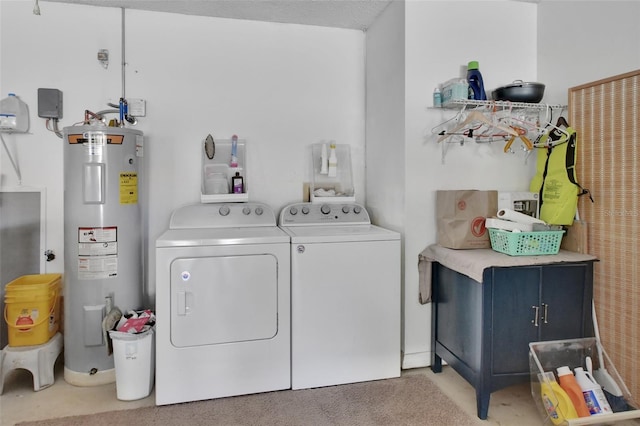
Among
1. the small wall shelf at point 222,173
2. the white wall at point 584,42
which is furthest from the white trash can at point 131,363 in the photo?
the white wall at point 584,42

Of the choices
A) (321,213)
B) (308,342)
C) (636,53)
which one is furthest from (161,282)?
(636,53)

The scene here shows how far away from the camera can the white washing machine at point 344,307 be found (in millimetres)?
Result: 2230

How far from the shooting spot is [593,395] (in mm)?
1858

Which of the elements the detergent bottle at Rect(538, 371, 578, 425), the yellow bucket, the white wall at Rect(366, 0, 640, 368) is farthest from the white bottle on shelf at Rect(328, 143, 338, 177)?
the yellow bucket

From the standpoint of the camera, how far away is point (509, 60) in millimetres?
2660

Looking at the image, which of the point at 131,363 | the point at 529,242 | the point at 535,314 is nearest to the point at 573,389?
the point at 535,314

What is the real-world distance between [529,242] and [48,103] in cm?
307

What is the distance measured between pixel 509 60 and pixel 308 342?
2284 millimetres

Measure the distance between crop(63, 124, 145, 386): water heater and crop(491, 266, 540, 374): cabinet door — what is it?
2138 millimetres

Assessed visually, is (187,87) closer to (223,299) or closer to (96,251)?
(96,251)

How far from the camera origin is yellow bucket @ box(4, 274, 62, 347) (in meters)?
2.25

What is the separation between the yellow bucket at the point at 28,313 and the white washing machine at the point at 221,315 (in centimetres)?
80

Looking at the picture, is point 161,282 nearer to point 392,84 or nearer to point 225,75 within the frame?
point 225,75

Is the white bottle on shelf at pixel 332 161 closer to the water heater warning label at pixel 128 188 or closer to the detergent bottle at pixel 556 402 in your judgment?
the water heater warning label at pixel 128 188
